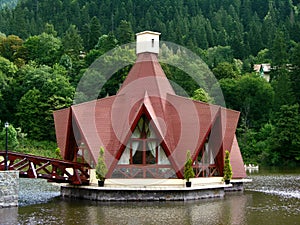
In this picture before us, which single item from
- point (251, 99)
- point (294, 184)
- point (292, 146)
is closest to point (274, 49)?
point (251, 99)

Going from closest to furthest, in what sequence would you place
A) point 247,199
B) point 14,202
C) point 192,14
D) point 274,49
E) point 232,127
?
1. point 14,202
2. point 247,199
3. point 232,127
4. point 274,49
5. point 192,14

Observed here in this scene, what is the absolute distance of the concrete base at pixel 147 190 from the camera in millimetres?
26438

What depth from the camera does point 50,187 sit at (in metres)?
34.7

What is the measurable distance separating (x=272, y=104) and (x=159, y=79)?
44288 mm

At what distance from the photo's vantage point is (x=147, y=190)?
26.4m

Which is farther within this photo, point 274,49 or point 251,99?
point 274,49

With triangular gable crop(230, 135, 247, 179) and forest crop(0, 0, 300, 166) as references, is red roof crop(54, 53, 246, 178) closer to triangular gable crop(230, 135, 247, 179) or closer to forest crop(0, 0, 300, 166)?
triangular gable crop(230, 135, 247, 179)

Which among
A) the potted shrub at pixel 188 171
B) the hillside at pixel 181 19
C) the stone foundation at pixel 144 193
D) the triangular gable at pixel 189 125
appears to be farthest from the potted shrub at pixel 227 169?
the hillside at pixel 181 19

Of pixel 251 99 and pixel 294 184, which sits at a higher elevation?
pixel 251 99

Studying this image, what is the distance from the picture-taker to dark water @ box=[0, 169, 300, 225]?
2027 cm

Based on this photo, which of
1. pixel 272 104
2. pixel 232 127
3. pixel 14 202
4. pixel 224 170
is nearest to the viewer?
pixel 14 202

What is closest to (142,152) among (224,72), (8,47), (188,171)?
(188,171)

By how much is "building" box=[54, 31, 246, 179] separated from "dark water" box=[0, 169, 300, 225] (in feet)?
8.63

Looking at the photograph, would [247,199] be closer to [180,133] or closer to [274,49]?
[180,133]
